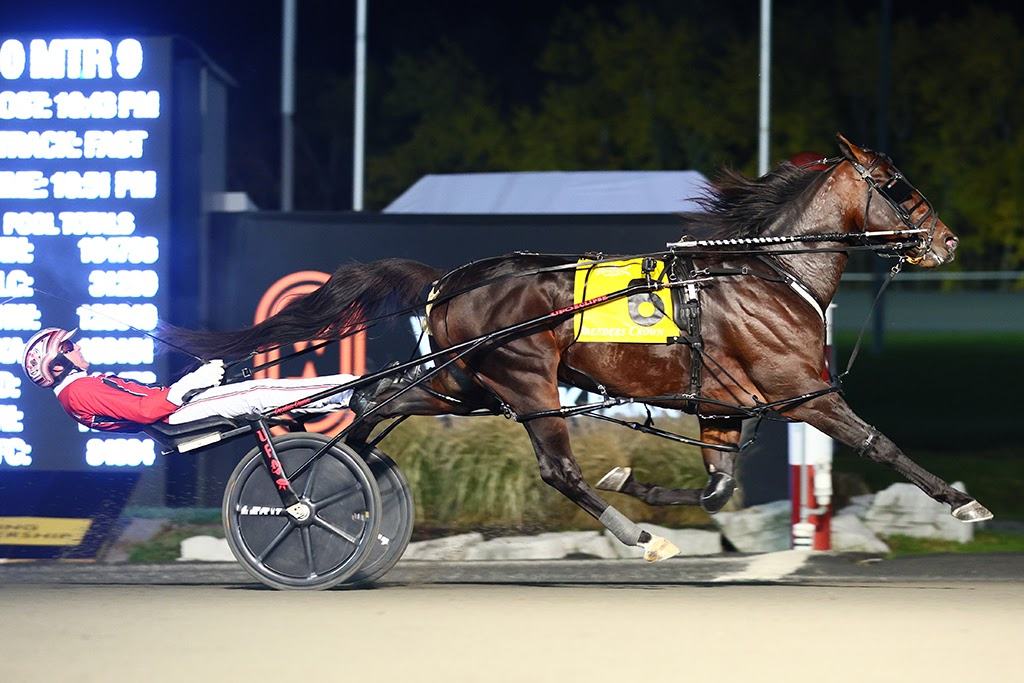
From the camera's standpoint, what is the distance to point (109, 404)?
6832 millimetres

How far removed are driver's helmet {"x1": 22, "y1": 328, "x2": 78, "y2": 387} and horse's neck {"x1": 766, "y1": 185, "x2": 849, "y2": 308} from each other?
316 centimetres

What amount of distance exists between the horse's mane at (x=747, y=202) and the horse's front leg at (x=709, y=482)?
85 cm

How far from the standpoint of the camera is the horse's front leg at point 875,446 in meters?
6.41

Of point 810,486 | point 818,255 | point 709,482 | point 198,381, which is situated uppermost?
point 818,255

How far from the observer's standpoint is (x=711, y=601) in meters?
6.47

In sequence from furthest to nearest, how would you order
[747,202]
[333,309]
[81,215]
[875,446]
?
[81,215]
[333,309]
[747,202]
[875,446]

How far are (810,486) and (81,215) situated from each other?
163 inches

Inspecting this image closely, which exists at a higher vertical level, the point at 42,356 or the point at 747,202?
the point at 747,202

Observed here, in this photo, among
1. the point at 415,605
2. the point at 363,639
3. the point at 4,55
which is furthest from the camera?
the point at 4,55

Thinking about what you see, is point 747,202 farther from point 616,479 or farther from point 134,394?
point 134,394

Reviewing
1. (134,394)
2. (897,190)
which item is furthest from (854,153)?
(134,394)

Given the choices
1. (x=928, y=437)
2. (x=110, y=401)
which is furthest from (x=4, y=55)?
(x=928, y=437)

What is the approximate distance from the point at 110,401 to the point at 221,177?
2.97 meters

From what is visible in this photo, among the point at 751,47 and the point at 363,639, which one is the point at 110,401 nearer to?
the point at 363,639
